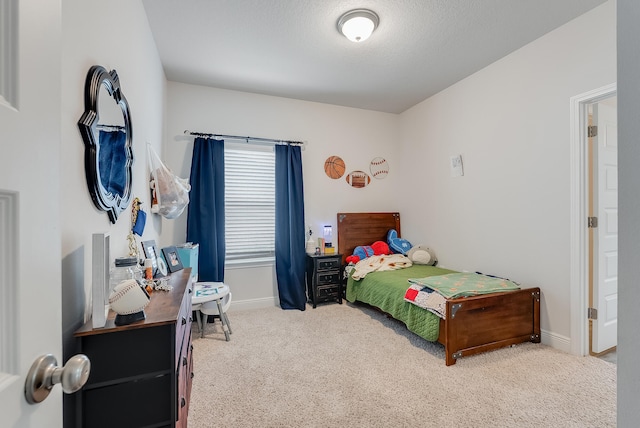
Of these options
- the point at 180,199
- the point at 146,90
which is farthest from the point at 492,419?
the point at 146,90

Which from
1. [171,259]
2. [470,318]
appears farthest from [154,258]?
[470,318]

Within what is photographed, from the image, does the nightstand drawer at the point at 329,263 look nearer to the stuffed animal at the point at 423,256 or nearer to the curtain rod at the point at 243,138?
the stuffed animal at the point at 423,256

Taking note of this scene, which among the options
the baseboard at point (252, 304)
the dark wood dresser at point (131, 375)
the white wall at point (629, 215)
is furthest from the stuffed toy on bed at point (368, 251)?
the white wall at point (629, 215)

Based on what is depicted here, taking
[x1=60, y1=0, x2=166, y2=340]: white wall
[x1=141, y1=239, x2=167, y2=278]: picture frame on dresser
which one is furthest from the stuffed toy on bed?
[x1=60, y1=0, x2=166, y2=340]: white wall

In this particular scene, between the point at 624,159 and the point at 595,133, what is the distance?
2.37m

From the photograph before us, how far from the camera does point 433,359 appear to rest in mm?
2373

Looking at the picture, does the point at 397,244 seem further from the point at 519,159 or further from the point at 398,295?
the point at 519,159

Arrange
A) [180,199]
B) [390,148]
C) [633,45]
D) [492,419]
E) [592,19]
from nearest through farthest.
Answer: [633,45]
[492,419]
[592,19]
[180,199]
[390,148]

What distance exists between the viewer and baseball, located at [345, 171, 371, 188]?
4.25m

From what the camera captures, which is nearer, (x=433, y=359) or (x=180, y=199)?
(x=433, y=359)

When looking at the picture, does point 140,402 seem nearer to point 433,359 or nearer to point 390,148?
point 433,359

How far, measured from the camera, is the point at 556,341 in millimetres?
2523

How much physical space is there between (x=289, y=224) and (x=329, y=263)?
2.37 feet

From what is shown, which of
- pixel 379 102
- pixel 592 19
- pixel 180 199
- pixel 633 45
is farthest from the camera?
pixel 379 102
